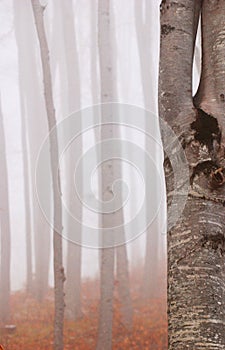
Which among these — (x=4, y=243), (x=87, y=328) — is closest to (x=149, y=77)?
(x=4, y=243)

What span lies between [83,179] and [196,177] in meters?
5.76

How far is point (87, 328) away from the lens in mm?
6555

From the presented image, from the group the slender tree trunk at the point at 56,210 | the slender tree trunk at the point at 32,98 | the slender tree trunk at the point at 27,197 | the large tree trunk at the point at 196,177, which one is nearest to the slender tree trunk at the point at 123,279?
the slender tree trunk at the point at 56,210

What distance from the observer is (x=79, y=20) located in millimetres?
8953

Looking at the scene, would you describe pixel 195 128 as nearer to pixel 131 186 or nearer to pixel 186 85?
pixel 186 85

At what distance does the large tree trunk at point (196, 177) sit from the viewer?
1.44 m

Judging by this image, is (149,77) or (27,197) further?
(27,197)

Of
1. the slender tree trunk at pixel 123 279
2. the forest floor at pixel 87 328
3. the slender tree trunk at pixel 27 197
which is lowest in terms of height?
the forest floor at pixel 87 328

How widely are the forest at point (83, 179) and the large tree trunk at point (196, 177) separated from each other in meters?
0.12

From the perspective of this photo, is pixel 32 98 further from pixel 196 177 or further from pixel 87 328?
pixel 196 177

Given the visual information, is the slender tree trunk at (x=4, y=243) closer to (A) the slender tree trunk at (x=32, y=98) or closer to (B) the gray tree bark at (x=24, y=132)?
(B) the gray tree bark at (x=24, y=132)

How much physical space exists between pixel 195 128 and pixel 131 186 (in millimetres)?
6534

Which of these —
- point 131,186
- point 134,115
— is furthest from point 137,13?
point 131,186

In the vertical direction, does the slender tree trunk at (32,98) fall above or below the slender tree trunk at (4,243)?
above
